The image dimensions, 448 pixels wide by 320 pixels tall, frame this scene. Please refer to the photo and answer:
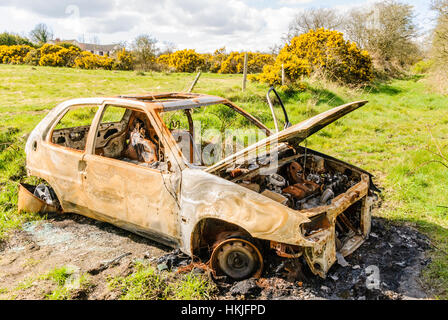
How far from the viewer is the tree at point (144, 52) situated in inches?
1047

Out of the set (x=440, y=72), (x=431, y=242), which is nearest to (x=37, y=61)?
(x=440, y=72)

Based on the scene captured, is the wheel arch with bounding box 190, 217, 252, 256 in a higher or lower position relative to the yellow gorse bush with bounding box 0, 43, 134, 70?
lower

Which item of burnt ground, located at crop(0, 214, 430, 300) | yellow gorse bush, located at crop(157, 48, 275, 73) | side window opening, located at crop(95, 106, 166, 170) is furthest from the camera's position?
A: yellow gorse bush, located at crop(157, 48, 275, 73)

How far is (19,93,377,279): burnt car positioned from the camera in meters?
2.68

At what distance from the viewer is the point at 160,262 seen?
321cm

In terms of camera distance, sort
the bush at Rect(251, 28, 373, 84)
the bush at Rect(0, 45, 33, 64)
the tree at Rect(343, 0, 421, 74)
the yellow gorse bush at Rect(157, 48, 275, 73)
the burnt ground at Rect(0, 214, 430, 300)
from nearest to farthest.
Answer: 1. the burnt ground at Rect(0, 214, 430, 300)
2. the bush at Rect(251, 28, 373, 84)
3. the tree at Rect(343, 0, 421, 74)
4. the yellow gorse bush at Rect(157, 48, 275, 73)
5. the bush at Rect(0, 45, 33, 64)

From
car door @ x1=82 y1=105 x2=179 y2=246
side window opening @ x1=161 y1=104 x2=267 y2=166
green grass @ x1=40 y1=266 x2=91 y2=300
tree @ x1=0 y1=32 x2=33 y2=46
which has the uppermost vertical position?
tree @ x1=0 y1=32 x2=33 y2=46

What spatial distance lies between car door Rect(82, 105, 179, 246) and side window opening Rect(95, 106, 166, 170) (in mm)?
749

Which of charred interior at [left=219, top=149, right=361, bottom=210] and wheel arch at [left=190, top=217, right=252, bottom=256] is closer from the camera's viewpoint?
wheel arch at [left=190, top=217, right=252, bottom=256]

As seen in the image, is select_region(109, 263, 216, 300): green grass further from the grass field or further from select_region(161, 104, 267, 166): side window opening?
the grass field

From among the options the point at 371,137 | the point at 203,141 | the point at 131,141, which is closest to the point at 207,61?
the point at 371,137

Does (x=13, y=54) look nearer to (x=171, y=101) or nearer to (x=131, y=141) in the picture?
(x=131, y=141)

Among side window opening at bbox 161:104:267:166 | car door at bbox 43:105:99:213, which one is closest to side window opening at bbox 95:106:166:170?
side window opening at bbox 161:104:267:166
